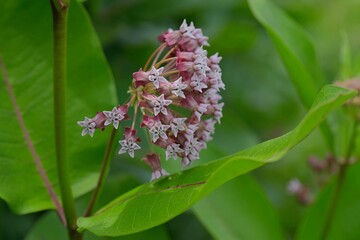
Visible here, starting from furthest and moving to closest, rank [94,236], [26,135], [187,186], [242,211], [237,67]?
[237,67]
[242,211]
[94,236]
[26,135]
[187,186]

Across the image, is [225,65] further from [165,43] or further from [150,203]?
[150,203]

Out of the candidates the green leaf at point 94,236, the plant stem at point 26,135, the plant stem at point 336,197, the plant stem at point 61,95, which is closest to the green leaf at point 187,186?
the plant stem at point 61,95

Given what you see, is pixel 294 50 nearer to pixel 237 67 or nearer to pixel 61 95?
pixel 61 95

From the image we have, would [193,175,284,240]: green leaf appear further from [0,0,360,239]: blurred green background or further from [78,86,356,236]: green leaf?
[78,86,356,236]: green leaf

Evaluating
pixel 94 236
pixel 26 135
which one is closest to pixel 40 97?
pixel 26 135

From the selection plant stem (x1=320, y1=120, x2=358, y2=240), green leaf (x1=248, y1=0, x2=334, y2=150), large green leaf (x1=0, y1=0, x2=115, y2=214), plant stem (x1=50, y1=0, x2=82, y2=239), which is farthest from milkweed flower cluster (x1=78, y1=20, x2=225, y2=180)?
plant stem (x1=320, y1=120, x2=358, y2=240)

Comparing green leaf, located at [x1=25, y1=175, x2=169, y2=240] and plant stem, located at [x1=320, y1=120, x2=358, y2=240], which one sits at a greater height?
green leaf, located at [x1=25, y1=175, x2=169, y2=240]
